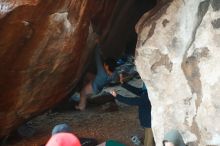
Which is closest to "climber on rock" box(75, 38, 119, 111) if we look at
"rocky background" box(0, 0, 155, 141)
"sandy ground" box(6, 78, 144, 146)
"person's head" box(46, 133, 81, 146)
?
"rocky background" box(0, 0, 155, 141)

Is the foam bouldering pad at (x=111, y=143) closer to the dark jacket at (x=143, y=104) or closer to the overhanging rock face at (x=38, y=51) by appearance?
the dark jacket at (x=143, y=104)

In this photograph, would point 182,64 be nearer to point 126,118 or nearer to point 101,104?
point 126,118

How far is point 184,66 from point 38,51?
207 centimetres

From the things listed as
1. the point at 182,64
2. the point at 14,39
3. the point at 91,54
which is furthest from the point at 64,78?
the point at 182,64

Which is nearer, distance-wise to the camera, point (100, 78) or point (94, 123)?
point (100, 78)

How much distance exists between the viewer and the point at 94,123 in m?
7.77

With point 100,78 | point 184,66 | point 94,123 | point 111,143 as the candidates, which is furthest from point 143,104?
point 94,123

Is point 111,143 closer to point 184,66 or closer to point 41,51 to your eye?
point 41,51

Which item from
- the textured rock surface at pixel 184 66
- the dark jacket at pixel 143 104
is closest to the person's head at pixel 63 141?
the textured rock surface at pixel 184 66

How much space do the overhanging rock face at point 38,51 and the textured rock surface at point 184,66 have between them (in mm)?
1041

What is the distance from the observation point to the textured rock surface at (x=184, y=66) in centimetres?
436

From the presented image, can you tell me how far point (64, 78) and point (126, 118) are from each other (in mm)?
1721

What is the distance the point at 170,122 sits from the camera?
16.4 ft

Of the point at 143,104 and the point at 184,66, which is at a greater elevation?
the point at 184,66
